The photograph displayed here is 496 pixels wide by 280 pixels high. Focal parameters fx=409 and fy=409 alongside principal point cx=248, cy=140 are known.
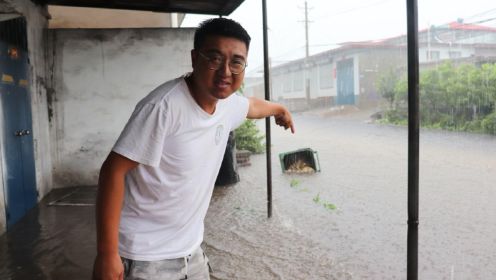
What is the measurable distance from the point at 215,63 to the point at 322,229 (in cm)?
414

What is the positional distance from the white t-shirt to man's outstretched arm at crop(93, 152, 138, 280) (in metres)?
0.05

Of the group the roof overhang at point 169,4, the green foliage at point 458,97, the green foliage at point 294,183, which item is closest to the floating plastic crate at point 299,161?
the green foliage at point 294,183

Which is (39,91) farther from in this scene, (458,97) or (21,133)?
(458,97)

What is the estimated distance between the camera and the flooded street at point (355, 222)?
13.4 feet

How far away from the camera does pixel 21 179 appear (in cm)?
553

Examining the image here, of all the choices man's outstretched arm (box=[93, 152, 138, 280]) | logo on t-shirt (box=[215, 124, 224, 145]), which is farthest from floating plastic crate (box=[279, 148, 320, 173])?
man's outstretched arm (box=[93, 152, 138, 280])

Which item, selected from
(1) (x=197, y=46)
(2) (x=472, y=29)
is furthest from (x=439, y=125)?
(1) (x=197, y=46)

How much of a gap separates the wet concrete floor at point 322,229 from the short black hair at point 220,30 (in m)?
2.81

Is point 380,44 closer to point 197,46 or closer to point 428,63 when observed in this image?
point 428,63

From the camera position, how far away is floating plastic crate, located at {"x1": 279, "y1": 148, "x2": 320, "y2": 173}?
31.1 ft

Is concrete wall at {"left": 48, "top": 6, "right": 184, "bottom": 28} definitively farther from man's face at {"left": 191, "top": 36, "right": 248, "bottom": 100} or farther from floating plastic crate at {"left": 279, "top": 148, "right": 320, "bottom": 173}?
man's face at {"left": 191, "top": 36, "right": 248, "bottom": 100}

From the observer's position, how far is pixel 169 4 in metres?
6.95

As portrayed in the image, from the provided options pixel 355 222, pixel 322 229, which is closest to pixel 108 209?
pixel 322 229

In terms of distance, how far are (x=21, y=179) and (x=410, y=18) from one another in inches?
209
